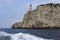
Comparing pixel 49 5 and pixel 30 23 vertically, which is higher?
pixel 49 5

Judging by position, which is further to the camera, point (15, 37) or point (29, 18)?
point (29, 18)

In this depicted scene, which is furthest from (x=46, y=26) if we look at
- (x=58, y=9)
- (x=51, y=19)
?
(x=58, y=9)

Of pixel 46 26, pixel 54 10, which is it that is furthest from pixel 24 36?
pixel 54 10

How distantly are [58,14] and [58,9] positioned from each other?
21.4ft

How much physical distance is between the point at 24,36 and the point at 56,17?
146781mm

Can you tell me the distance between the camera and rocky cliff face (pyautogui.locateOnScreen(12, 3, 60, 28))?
6319 inches

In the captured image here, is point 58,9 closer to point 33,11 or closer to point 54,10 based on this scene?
point 54,10

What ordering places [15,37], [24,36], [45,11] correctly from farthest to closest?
1. [45,11]
2. [24,36]
3. [15,37]

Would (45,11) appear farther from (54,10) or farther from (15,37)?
(15,37)

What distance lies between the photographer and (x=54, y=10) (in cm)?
16975

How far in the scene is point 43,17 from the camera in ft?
534

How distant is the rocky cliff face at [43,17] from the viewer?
527 ft

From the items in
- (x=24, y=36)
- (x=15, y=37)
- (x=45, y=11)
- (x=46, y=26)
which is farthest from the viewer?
(x=45, y=11)

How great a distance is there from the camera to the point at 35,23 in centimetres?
16375
